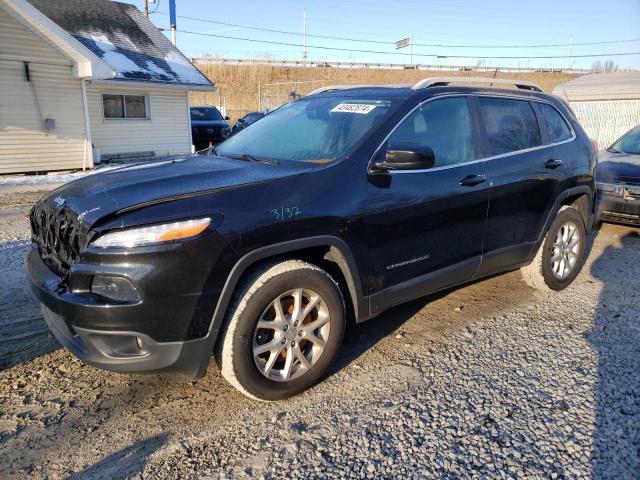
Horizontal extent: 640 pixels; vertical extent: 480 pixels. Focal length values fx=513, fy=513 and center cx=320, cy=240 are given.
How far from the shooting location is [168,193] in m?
2.77

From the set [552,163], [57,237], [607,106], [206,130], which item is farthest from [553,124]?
[206,130]

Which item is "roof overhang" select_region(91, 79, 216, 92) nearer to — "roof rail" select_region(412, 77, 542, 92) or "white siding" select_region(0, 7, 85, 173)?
"white siding" select_region(0, 7, 85, 173)

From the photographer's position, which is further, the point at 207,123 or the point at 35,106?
the point at 207,123

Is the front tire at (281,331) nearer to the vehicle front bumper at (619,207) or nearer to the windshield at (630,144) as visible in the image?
the vehicle front bumper at (619,207)

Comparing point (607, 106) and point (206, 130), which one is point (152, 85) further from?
point (607, 106)

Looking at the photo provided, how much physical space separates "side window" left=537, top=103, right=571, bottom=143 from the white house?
1288cm

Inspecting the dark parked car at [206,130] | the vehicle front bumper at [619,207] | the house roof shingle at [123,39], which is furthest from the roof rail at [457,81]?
the dark parked car at [206,130]

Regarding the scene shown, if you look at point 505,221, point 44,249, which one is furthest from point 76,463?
point 505,221

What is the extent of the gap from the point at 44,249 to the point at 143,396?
1.10m

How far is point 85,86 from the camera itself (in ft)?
49.4

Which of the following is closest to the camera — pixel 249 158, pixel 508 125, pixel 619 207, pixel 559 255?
pixel 249 158

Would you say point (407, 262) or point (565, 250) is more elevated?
point (407, 262)

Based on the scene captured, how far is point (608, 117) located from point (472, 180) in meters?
15.9

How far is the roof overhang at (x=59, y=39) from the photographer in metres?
13.1
